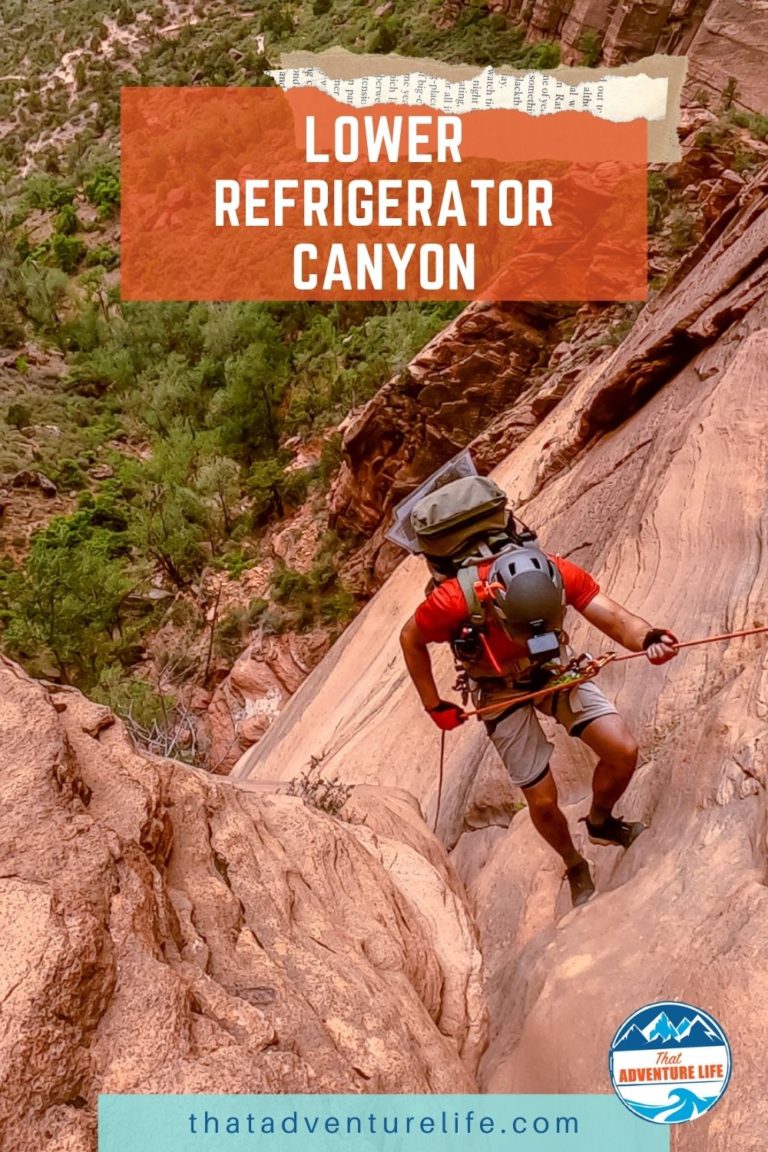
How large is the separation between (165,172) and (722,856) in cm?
4271

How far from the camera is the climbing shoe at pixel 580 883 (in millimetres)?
3527

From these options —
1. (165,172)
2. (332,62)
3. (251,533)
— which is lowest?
(251,533)

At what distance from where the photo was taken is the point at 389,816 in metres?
4.74

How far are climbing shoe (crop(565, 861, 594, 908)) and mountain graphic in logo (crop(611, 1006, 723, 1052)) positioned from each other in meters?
0.99

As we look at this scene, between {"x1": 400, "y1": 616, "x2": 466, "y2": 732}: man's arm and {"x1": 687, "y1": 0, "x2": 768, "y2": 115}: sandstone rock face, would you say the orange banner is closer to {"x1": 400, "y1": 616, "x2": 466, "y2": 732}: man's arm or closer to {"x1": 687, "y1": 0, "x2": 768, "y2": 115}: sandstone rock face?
{"x1": 687, "y1": 0, "x2": 768, "y2": 115}: sandstone rock face

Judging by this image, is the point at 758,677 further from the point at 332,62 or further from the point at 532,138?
the point at 332,62

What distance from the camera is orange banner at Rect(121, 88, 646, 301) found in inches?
526

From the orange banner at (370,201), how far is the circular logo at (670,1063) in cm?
614

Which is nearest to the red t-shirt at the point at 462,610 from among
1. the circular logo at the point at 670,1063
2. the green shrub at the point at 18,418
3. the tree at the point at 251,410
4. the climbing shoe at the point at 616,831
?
the climbing shoe at the point at 616,831

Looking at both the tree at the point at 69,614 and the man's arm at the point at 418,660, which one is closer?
the man's arm at the point at 418,660

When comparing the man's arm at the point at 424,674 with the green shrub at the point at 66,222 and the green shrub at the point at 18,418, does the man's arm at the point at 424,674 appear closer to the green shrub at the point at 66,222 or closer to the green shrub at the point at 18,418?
the green shrub at the point at 18,418

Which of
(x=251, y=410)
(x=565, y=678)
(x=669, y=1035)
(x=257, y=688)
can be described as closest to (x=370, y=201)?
(x=251, y=410)

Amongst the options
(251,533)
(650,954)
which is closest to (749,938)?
(650,954)

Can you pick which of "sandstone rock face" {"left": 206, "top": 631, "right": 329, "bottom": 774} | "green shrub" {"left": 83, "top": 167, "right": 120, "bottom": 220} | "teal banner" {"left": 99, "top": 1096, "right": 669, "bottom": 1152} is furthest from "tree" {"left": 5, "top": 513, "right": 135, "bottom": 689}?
"green shrub" {"left": 83, "top": 167, "right": 120, "bottom": 220}
